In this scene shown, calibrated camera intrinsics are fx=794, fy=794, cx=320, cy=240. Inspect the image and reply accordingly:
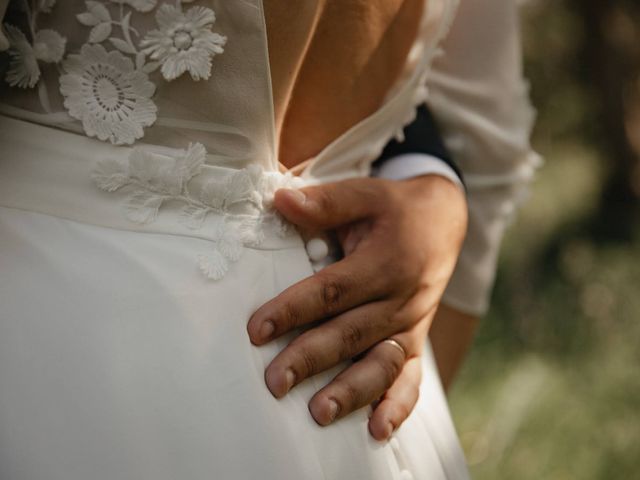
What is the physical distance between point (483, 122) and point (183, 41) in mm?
760

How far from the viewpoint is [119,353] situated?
2.76ft

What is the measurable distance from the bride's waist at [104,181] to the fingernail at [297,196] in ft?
0.34

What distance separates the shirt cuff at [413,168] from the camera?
1.30 meters

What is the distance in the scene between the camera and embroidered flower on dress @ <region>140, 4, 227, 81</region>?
0.87m

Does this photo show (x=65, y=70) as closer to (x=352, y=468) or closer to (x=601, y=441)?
(x=352, y=468)

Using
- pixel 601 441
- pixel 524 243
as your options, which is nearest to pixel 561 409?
pixel 601 441

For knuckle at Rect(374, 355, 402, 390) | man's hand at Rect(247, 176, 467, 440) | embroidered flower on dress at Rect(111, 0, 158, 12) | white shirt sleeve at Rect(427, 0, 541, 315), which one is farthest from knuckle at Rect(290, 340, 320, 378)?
white shirt sleeve at Rect(427, 0, 541, 315)

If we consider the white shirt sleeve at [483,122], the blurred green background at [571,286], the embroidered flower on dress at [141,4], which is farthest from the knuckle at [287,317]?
the blurred green background at [571,286]

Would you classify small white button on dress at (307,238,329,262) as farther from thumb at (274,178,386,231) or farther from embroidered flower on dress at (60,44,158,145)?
embroidered flower on dress at (60,44,158,145)

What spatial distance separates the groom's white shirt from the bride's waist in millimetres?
480

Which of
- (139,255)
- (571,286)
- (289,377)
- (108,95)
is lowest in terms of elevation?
(571,286)

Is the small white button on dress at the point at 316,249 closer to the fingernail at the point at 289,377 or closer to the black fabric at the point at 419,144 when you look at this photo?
the fingernail at the point at 289,377

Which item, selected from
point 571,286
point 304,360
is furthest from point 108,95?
point 571,286

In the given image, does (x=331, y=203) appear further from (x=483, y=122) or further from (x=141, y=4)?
(x=483, y=122)
